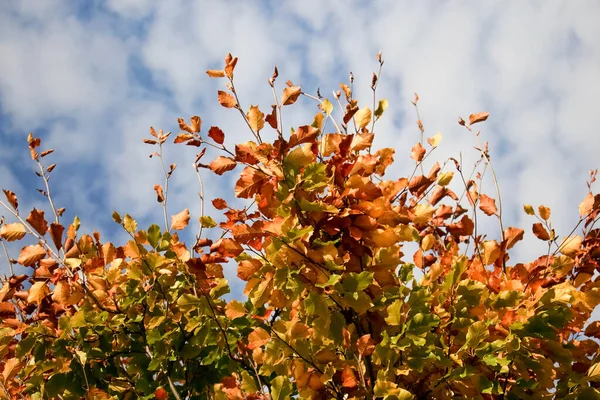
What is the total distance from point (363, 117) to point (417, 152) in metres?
0.63

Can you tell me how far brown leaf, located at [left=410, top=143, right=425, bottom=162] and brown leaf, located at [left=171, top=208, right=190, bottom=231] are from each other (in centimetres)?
128

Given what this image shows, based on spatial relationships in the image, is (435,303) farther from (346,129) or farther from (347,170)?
(346,129)

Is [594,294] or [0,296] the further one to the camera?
[0,296]

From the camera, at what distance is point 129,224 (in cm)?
247

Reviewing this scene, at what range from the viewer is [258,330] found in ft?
6.20

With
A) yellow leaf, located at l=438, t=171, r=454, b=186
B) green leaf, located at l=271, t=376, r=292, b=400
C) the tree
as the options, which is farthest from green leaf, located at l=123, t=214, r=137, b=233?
yellow leaf, located at l=438, t=171, r=454, b=186

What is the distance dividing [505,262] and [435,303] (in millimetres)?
518

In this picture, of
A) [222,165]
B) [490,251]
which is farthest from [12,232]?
[490,251]

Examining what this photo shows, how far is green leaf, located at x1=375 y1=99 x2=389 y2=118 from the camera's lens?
8.27 feet

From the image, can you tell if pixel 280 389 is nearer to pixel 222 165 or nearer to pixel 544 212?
pixel 222 165

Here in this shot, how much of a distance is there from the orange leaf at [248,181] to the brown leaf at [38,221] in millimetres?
953

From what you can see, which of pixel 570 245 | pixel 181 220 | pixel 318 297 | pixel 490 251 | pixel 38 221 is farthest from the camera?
pixel 181 220

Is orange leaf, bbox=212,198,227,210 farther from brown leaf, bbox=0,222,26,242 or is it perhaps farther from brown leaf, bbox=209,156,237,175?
brown leaf, bbox=0,222,26,242

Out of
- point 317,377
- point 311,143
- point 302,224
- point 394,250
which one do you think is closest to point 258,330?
point 317,377
